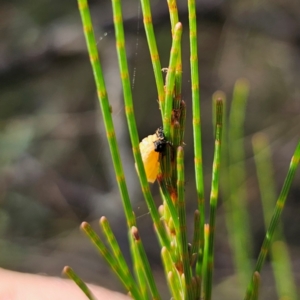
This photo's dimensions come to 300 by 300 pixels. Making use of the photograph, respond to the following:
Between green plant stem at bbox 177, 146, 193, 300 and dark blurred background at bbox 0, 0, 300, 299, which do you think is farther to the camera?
dark blurred background at bbox 0, 0, 300, 299

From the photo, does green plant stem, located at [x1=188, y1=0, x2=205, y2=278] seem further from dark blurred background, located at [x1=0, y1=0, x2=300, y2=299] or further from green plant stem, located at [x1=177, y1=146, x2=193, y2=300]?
dark blurred background, located at [x1=0, y1=0, x2=300, y2=299]

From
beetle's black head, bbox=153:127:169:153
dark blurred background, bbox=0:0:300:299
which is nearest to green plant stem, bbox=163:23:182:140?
beetle's black head, bbox=153:127:169:153

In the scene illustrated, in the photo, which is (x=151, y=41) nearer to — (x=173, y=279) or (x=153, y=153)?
(x=153, y=153)

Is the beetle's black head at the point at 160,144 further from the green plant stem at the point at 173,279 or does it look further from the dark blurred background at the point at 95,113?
the dark blurred background at the point at 95,113

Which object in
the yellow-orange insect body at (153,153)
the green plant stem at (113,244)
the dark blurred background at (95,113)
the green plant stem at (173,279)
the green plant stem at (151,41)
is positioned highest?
the dark blurred background at (95,113)

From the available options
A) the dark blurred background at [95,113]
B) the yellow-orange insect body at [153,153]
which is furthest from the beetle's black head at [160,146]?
the dark blurred background at [95,113]

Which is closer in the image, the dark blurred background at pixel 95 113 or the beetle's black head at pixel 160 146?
the beetle's black head at pixel 160 146

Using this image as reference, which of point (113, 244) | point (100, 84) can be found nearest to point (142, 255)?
point (113, 244)

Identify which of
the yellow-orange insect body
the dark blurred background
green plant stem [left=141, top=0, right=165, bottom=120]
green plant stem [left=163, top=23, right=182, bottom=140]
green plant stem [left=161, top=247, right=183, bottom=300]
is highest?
the dark blurred background

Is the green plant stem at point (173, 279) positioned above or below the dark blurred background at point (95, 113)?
below
